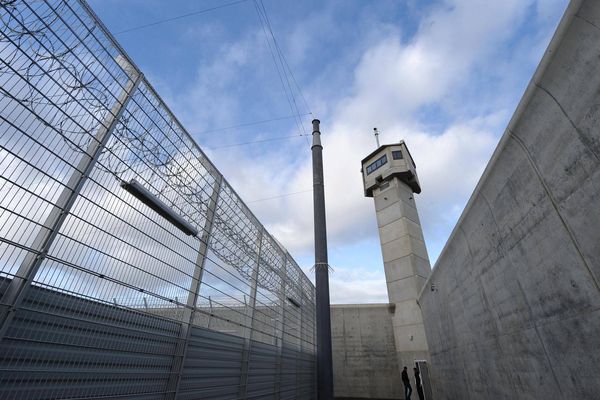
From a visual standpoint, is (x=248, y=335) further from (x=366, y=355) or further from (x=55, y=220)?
(x=366, y=355)

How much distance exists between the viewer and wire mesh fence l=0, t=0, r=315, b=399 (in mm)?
1995

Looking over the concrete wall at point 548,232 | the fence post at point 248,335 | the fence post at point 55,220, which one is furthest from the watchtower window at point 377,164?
the fence post at point 55,220

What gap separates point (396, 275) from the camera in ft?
52.3

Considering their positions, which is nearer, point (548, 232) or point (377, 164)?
point (548, 232)

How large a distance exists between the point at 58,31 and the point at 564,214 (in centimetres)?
464

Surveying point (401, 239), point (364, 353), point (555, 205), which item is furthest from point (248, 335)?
point (401, 239)

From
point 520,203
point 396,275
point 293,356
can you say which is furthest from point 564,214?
point 396,275

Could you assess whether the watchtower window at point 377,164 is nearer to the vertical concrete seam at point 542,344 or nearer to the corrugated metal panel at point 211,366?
the vertical concrete seam at point 542,344

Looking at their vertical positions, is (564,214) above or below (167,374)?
above

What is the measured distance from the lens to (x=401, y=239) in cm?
1647

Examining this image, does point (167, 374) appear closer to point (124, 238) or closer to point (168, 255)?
point (168, 255)

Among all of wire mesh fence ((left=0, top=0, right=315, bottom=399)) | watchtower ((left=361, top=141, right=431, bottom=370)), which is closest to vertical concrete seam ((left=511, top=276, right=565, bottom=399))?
wire mesh fence ((left=0, top=0, right=315, bottom=399))

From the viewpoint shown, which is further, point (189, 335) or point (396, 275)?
point (396, 275)

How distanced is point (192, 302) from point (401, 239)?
14910mm
